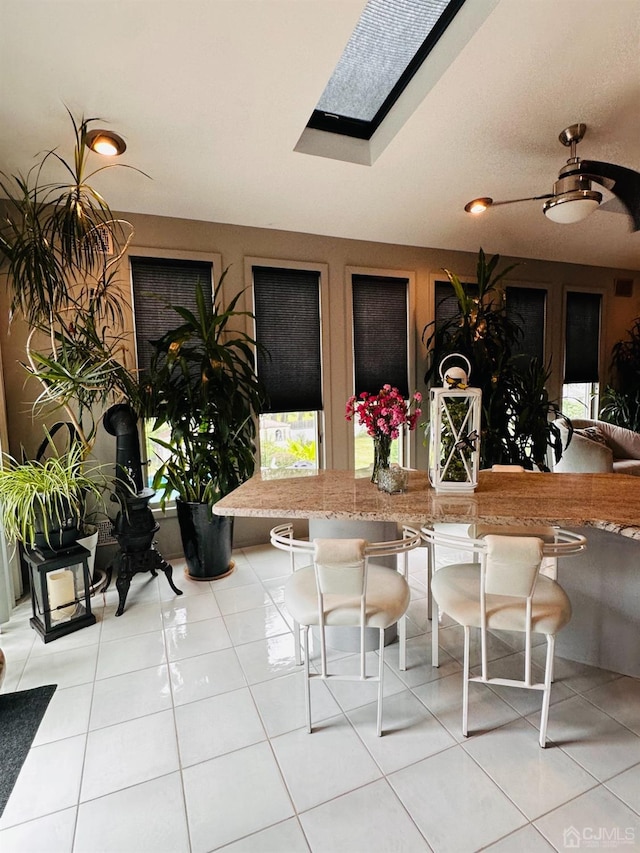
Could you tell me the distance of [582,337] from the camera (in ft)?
16.8

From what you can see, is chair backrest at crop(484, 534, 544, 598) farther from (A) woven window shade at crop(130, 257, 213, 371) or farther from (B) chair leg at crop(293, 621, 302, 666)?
(A) woven window shade at crop(130, 257, 213, 371)

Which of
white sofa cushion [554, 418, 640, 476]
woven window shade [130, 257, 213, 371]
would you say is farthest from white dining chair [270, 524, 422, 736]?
white sofa cushion [554, 418, 640, 476]

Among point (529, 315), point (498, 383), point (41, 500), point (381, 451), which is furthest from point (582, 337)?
point (41, 500)

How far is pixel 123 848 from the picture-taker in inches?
50.9

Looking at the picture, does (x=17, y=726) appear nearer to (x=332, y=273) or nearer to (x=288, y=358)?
(x=288, y=358)

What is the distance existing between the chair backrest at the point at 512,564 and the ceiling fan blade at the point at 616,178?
6.36 ft

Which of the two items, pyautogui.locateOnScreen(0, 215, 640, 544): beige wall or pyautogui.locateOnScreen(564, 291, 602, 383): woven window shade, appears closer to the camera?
pyautogui.locateOnScreen(0, 215, 640, 544): beige wall

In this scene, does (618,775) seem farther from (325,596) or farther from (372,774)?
(325,596)

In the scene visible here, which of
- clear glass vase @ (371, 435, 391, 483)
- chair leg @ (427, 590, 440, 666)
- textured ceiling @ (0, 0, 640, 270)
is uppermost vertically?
textured ceiling @ (0, 0, 640, 270)

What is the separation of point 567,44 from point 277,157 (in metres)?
1.52

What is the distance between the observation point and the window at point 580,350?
5.03 meters

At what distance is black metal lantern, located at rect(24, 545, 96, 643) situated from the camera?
237cm

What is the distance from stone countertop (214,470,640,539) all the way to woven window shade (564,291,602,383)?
3.60 meters

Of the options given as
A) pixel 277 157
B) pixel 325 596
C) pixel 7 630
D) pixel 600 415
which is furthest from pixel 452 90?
pixel 600 415
